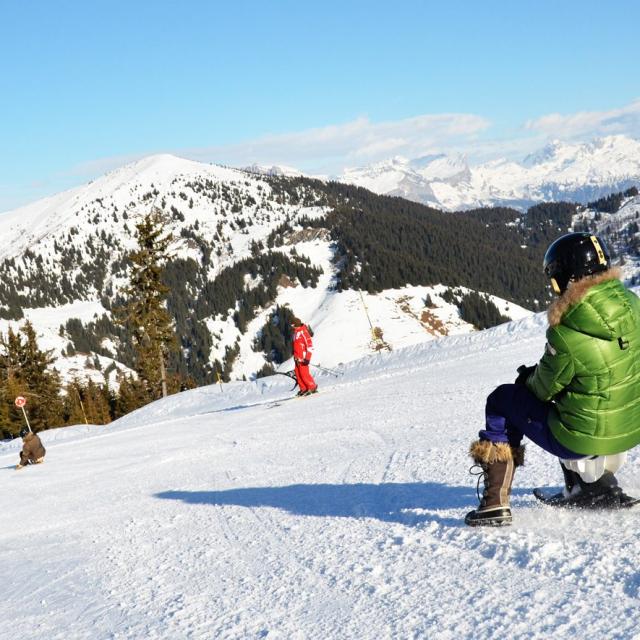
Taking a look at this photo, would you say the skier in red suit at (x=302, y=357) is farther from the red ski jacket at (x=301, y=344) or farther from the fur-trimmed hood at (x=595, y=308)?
the fur-trimmed hood at (x=595, y=308)

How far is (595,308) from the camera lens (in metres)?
3.22

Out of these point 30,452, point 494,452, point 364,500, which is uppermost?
point 494,452

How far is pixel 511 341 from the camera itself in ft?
53.5

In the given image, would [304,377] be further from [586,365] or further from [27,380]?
[27,380]

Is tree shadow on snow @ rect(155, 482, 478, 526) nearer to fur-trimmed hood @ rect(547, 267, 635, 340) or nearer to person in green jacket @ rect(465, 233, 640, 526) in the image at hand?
person in green jacket @ rect(465, 233, 640, 526)

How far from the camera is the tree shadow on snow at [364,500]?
15.1 ft

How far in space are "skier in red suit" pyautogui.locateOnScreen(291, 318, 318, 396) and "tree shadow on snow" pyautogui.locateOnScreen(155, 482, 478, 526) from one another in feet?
31.1

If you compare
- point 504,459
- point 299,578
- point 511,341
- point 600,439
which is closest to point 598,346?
point 600,439

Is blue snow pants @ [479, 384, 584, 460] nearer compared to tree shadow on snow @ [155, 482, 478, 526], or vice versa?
blue snow pants @ [479, 384, 584, 460]

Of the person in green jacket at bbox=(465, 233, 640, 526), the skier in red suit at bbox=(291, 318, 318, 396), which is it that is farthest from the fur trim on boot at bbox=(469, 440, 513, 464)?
the skier in red suit at bbox=(291, 318, 318, 396)

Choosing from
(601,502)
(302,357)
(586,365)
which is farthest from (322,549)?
(302,357)

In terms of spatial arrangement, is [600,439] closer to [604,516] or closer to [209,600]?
[604,516]

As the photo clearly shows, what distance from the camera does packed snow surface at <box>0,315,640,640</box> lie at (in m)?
2.96

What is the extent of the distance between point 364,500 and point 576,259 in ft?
9.57
